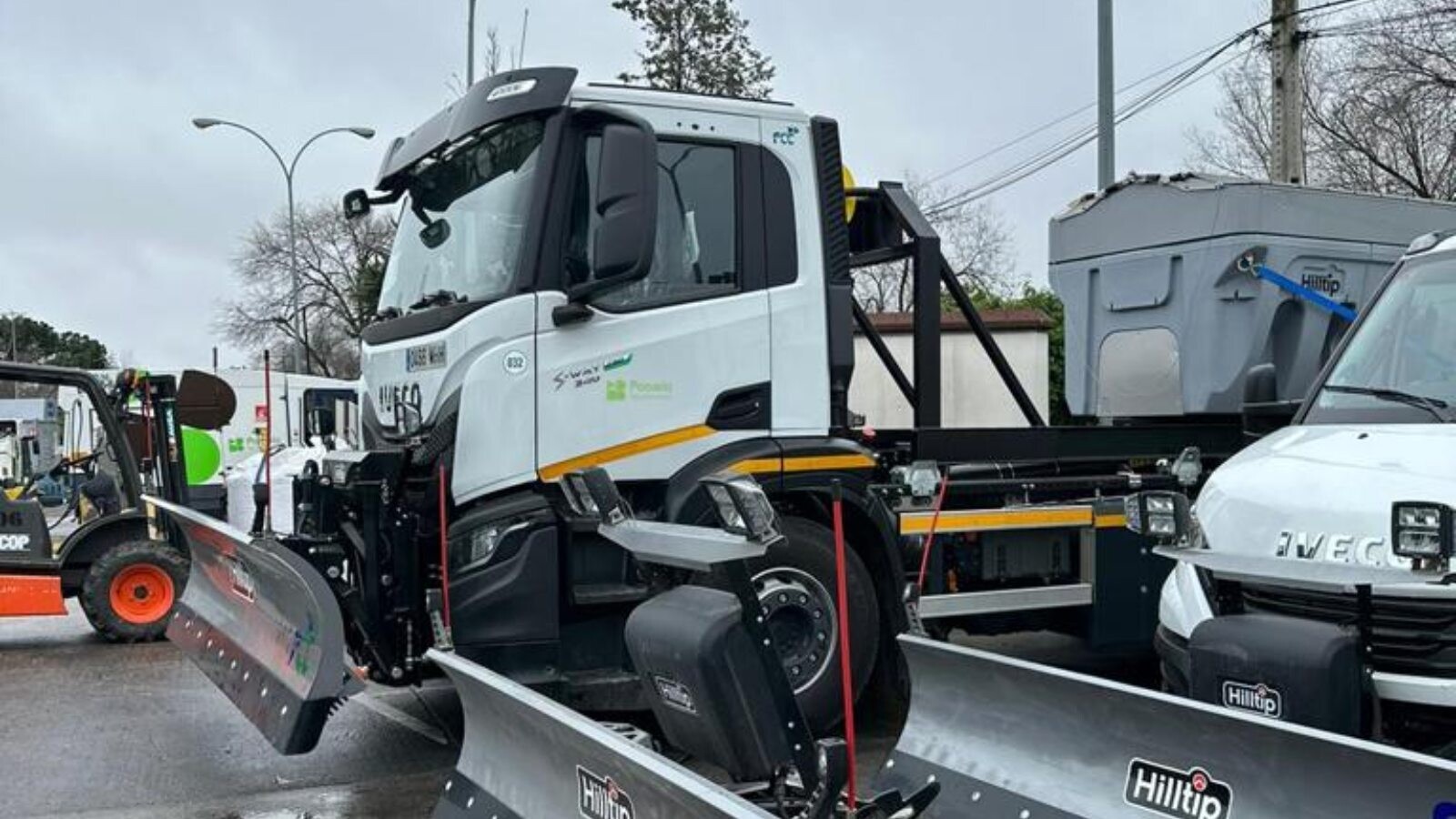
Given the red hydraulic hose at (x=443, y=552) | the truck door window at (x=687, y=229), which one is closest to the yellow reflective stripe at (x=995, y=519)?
the truck door window at (x=687, y=229)

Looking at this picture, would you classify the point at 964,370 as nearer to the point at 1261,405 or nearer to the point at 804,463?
the point at 804,463

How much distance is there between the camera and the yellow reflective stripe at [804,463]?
6.24m

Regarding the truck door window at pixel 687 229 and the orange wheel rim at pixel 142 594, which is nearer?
the truck door window at pixel 687 229

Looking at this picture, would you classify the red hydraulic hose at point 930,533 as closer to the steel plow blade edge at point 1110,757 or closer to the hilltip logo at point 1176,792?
the steel plow blade edge at point 1110,757

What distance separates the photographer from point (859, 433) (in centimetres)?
689

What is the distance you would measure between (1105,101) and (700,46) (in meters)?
23.9

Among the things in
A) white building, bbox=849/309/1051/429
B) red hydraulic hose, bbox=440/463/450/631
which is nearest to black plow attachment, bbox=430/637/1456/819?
red hydraulic hose, bbox=440/463/450/631

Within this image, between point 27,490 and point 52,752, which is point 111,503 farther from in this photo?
point 52,752

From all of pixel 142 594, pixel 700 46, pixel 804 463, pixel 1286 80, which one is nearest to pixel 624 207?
pixel 804 463

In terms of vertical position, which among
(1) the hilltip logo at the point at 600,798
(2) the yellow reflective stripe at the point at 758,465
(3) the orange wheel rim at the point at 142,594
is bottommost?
(3) the orange wheel rim at the point at 142,594

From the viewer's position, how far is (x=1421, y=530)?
368 cm

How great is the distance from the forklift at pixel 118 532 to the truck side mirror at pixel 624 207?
5.89 meters

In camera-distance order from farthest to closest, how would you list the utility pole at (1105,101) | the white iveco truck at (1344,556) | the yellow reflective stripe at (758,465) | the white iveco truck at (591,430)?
the utility pole at (1105,101) < the yellow reflective stripe at (758,465) < the white iveco truck at (591,430) < the white iveco truck at (1344,556)

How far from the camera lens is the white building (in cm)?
1056
